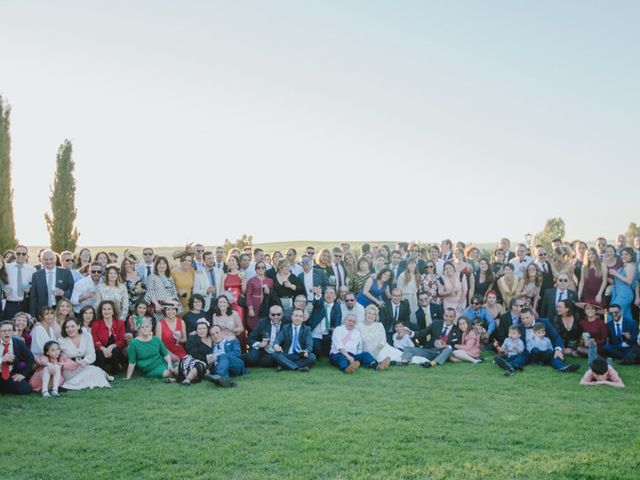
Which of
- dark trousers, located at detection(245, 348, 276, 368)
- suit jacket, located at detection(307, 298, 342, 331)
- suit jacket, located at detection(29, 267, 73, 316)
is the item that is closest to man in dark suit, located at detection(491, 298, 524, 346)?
suit jacket, located at detection(307, 298, 342, 331)

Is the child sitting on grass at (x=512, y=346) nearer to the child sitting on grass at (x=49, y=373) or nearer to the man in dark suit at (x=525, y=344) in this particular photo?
the man in dark suit at (x=525, y=344)

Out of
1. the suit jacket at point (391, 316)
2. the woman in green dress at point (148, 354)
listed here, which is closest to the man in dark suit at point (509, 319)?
the suit jacket at point (391, 316)

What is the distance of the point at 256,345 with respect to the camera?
10711 millimetres

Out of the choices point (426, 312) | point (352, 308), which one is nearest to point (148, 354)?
point (352, 308)

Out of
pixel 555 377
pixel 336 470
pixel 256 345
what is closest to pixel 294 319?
pixel 256 345

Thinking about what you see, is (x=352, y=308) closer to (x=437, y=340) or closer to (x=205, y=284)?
(x=437, y=340)

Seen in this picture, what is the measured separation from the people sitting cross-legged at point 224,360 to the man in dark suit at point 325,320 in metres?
1.80

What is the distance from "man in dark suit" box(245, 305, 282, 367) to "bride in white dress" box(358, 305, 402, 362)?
1614 millimetres

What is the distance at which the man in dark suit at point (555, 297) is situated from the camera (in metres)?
11.5

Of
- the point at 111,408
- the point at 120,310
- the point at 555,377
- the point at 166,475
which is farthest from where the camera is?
the point at 120,310

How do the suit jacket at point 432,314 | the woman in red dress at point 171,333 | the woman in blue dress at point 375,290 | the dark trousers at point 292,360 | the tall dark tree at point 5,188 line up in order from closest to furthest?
the dark trousers at point 292,360, the woman in red dress at point 171,333, the woman in blue dress at point 375,290, the suit jacket at point 432,314, the tall dark tree at point 5,188

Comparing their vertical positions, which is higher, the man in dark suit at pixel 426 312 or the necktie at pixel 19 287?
the necktie at pixel 19 287

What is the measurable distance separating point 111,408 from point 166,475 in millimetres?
2670

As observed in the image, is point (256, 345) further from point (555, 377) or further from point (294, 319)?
point (555, 377)
